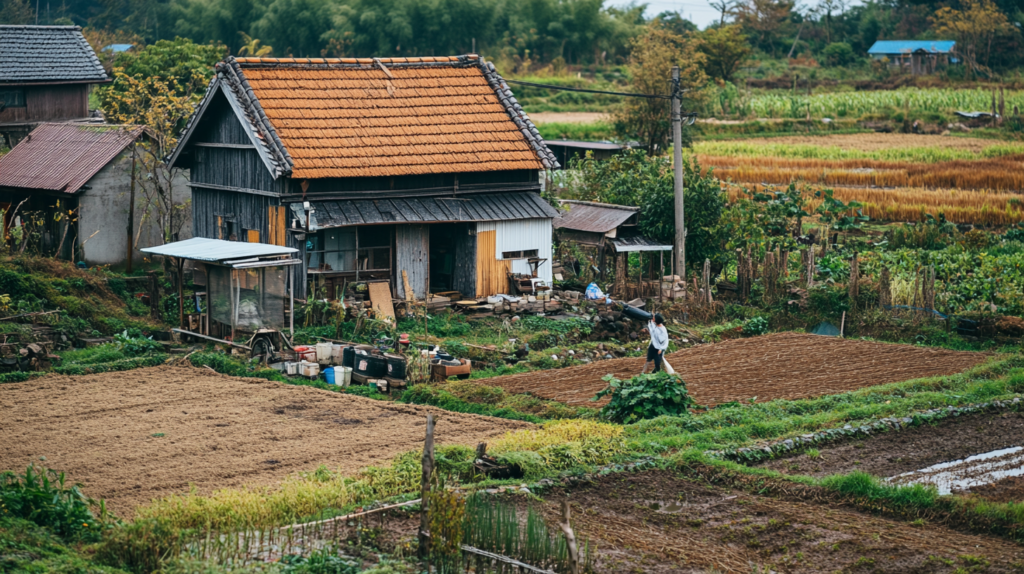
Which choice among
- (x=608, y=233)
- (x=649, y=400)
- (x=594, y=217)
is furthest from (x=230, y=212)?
(x=649, y=400)

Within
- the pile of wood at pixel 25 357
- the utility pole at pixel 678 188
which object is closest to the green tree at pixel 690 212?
the utility pole at pixel 678 188

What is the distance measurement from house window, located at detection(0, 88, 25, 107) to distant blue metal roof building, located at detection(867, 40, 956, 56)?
56.3 metres

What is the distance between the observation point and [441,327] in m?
21.4

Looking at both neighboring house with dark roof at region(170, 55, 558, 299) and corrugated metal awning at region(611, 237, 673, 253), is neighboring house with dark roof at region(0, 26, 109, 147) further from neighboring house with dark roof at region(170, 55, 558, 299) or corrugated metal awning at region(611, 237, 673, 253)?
corrugated metal awning at region(611, 237, 673, 253)

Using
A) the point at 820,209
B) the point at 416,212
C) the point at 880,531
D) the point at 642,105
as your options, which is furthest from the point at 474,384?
the point at 642,105

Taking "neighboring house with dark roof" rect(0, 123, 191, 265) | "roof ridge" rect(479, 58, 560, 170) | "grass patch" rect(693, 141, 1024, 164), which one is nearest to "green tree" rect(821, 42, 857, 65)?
"grass patch" rect(693, 141, 1024, 164)

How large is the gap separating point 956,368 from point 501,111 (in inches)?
460

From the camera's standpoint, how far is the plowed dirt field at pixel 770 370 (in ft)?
57.3

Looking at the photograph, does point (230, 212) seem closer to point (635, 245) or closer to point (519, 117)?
point (519, 117)

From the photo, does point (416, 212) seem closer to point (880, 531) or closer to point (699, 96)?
point (880, 531)

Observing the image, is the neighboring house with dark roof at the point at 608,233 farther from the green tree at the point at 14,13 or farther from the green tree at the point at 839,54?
the green tree at the point at 839,54

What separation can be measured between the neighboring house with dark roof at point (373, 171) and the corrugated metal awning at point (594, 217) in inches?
44.4

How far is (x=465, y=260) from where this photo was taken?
2380 centimetres

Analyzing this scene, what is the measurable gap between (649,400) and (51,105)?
24.4 meters
